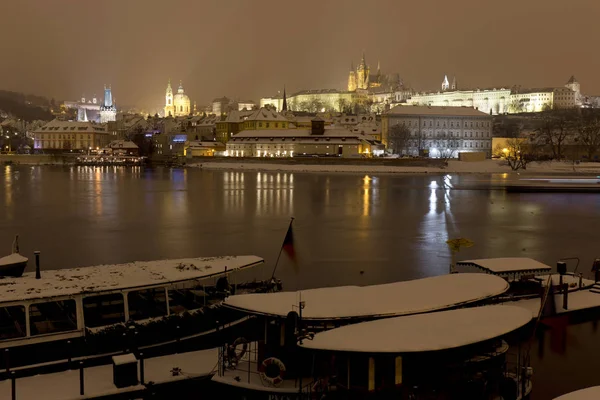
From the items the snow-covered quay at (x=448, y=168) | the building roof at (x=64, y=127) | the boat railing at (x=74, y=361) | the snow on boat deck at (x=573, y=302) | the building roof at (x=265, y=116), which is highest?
the building roof at (x=265, y=116)

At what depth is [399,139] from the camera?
82562mm

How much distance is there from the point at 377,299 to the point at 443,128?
80.6m

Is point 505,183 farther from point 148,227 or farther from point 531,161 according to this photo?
point 148,227

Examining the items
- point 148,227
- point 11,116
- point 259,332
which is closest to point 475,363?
point 259,332

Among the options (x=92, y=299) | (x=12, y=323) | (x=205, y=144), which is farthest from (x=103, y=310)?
(x=205, y=144)

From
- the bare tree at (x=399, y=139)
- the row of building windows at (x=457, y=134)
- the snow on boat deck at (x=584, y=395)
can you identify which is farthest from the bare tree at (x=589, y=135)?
the snow on boat deck at (x=584, y=395)

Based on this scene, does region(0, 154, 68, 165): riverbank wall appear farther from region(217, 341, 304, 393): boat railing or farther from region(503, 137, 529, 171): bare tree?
region(217, 341, 304, 393): boat railing

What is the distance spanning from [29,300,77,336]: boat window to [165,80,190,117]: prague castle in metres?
165

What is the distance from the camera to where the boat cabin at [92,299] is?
8086mm

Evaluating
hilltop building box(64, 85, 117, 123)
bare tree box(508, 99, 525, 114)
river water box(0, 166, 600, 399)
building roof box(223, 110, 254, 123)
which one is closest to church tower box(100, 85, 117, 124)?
hilltop building box(64, 85, 117, 123)

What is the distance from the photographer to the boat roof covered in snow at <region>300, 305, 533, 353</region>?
6.41 m

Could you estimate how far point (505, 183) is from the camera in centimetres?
4703

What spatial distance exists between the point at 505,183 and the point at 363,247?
32.3m

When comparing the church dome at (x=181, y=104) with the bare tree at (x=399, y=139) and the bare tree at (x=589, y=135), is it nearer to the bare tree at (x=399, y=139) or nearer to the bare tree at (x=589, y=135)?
the bare tree at (x=399, y=139)
